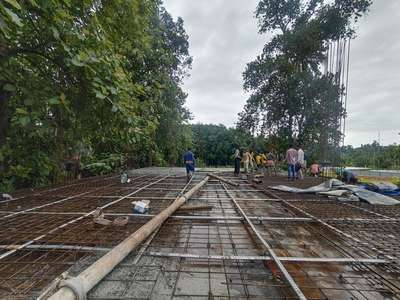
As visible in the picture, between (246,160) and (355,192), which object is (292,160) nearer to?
(246,160)

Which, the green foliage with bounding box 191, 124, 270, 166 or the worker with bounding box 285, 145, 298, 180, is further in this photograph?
the green foliage with bounding box 191, 124, 270, 166

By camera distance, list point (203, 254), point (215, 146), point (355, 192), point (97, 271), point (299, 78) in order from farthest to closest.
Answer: point (215, 146), point (299, 78), point (355, 192), point (203, 254), point (97, 271)

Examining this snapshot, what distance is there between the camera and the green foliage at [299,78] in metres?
15.8

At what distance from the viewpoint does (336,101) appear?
1572 centimetres

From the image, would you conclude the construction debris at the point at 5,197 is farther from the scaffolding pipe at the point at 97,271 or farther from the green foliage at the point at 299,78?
the green foliage at the point at 299,78

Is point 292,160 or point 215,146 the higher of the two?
point 215,146

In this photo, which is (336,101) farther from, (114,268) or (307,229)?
(114,268)

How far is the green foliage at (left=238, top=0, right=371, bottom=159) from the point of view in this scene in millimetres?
15781

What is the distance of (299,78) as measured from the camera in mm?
16297

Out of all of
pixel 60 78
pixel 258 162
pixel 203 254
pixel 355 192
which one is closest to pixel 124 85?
pixel 60 78

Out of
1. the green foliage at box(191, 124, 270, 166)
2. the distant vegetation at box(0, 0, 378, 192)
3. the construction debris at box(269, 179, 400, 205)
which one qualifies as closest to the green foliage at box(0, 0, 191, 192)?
the distant vegetation at box(0, 0, 378, 192)

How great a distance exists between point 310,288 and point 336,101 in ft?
53.6

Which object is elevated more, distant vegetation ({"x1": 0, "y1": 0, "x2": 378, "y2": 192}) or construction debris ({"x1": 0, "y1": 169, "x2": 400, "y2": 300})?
distant vegetation ({"x1": 0, "y1": 0, "x2": 378, "y2": 192})

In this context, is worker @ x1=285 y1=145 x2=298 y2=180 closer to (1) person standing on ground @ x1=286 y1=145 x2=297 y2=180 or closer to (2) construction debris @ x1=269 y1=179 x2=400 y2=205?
(1) person standing on ground @ x1=286 y1=145 x2=297 y2=180
